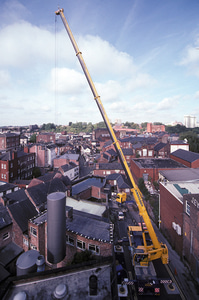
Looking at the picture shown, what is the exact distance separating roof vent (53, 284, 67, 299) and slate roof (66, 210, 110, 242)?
6.54 metres

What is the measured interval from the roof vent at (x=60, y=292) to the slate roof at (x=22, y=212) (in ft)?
39.1

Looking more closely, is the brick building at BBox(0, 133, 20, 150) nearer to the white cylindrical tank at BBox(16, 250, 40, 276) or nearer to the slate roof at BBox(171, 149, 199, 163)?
the slate roof at BBox(171, 149, 199, 163)

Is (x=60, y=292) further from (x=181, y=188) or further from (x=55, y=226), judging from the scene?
(x=181, y=188)

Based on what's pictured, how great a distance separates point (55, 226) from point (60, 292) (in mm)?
4411

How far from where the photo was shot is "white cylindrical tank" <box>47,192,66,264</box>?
436 inches

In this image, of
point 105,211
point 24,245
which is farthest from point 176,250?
point 24,245

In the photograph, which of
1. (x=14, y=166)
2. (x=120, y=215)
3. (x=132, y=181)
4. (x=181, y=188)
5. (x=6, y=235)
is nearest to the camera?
(x=132, y=181)

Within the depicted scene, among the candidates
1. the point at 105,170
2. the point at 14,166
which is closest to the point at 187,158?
the point at 105,170

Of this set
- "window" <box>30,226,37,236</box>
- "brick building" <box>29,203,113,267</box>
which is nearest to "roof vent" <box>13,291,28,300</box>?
"brick building" <box>29,203,113,267</box>

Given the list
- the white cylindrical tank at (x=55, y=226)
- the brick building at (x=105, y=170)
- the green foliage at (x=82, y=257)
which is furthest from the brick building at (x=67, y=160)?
the white cylindrical tank at (x=55, y=226)

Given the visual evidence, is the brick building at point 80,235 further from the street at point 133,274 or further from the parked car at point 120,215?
the parked car at point 120,215

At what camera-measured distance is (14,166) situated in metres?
41.3

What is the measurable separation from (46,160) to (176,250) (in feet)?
160

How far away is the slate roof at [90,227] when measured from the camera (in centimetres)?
1390
